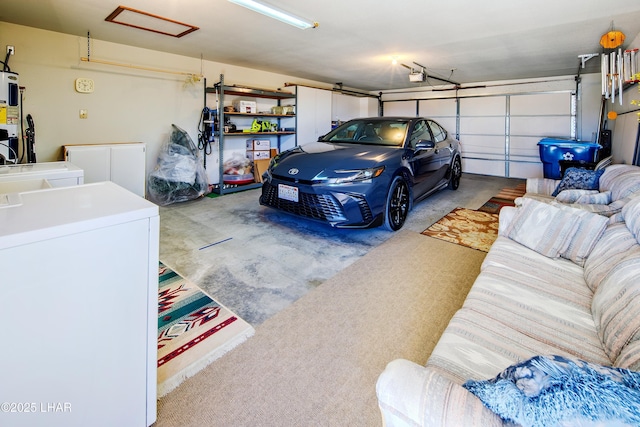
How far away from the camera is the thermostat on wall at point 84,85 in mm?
4169

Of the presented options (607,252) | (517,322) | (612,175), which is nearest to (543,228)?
(607,252)

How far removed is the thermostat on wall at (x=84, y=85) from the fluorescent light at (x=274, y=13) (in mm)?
2764

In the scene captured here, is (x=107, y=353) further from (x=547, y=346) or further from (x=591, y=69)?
(x=591, y=69)

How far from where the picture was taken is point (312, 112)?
6828mm

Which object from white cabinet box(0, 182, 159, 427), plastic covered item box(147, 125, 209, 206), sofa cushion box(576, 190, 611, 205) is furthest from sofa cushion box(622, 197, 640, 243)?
plastic covered item box(147, 125, 209, 206)

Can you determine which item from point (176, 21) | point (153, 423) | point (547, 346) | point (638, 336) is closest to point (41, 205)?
point (153, 423)

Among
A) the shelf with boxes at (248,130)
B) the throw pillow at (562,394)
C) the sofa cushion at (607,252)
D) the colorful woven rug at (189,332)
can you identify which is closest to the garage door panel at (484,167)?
the shelf with boxes at (248,130)

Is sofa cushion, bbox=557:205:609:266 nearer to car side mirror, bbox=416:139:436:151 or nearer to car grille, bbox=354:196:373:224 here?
car grille, bbox=354:196:373:224

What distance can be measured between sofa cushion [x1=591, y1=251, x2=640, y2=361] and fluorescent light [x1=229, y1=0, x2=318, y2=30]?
302 cm

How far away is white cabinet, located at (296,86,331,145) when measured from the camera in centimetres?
655

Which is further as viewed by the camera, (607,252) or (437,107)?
(437,107)

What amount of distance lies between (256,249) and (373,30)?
273 cm

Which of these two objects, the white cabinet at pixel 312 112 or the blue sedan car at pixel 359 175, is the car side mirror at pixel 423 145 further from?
the white cabinet at pixel 312 112

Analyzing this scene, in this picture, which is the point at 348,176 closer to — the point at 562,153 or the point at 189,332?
the point at 189,332
